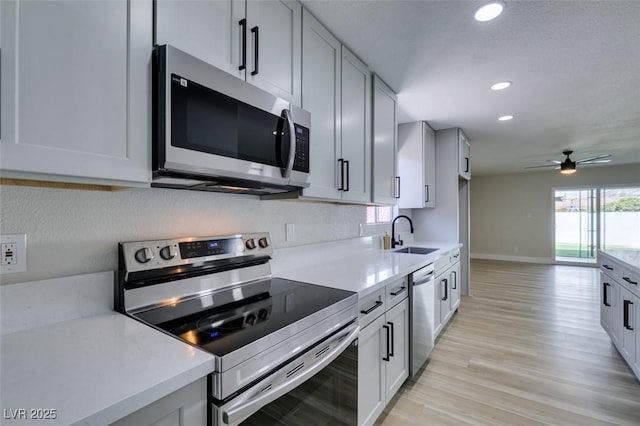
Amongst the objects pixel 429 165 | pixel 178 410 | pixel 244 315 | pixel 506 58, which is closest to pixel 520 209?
pixel 429 165

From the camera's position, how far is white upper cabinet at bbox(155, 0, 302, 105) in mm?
1029

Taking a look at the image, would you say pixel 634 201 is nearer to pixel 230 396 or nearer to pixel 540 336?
pixel 540 336

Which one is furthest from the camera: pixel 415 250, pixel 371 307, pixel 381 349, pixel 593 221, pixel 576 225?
pixel 576 225

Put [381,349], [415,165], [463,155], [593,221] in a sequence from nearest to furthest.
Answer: [381,349]
[415,165]
[463,155]
[593,221]

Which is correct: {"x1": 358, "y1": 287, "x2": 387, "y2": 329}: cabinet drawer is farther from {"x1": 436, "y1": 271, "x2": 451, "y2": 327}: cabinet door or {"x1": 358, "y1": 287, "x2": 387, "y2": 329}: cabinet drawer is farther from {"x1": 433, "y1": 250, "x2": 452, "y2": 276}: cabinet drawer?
{"x1": 436, "y1": 271, "x2": 451, "y2": 327}: cabinet door

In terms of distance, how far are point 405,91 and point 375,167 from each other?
0.93 m

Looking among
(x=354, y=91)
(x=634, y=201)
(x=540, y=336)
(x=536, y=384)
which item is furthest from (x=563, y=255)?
(x=354, y=91)

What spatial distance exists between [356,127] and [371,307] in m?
1.23

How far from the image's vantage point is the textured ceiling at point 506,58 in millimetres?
1622

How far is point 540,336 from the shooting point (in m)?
3.04

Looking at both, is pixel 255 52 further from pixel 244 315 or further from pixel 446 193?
pixel 446 193

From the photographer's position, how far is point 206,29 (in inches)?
43.6

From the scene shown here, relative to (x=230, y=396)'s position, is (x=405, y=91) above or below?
above

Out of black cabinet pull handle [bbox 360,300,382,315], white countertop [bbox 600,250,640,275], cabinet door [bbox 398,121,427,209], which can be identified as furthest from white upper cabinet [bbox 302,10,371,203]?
A: white countertop [bbox 600,250,640,275]
